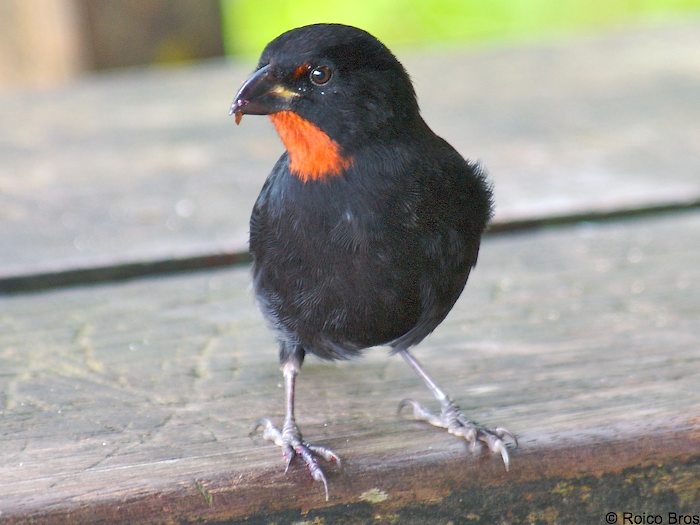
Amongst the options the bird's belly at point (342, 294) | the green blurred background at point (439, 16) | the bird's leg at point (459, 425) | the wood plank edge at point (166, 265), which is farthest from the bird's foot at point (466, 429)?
the green blurred background at point (439, 16)

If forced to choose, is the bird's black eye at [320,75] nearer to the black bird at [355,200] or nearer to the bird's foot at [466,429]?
the black bird at [355,200]

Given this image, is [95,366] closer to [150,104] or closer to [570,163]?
[570,163]

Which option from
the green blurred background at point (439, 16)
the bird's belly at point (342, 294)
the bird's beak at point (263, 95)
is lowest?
the green blurred background at point (439, 16)

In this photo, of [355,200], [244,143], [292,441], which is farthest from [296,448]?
[244,143]

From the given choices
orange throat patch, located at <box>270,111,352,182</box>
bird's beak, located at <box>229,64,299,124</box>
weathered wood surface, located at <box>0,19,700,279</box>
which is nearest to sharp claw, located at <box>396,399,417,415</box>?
orange throat patch, located at <box>270,111,352,182</box>

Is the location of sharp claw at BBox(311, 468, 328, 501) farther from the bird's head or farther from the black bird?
the bird's head
